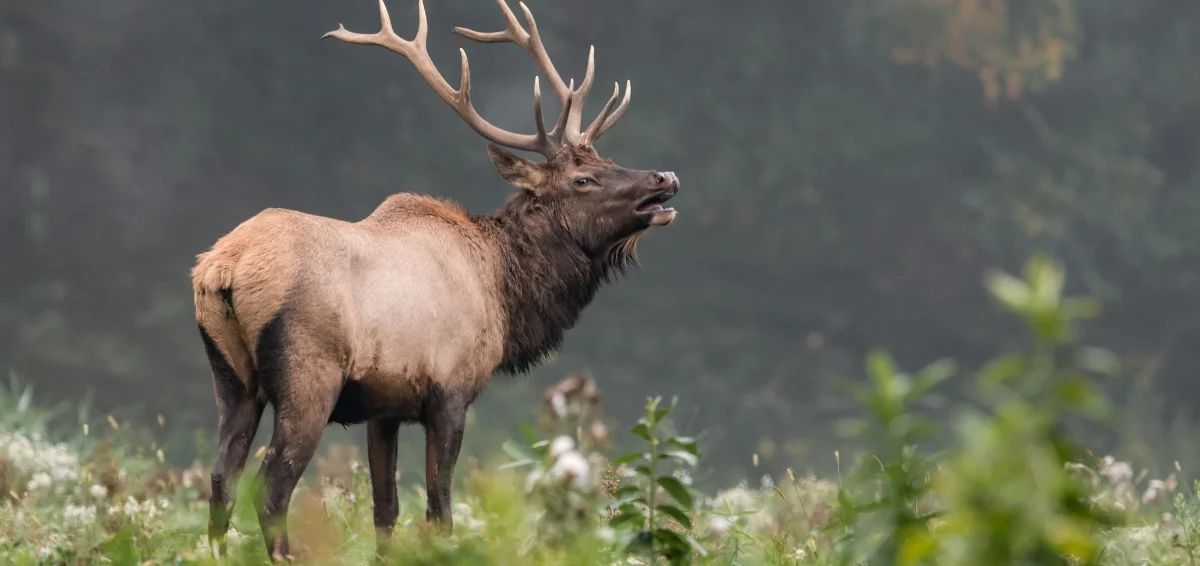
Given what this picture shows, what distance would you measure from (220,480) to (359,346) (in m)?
0.64

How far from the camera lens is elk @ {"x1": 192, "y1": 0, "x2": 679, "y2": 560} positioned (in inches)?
181

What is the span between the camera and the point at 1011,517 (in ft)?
6.10

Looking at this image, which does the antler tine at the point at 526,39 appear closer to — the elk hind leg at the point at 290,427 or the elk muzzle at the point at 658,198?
the elk muzzle at the point at 658,198

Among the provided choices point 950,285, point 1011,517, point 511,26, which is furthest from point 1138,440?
point 1011,517

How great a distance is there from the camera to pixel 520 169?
19.6ft

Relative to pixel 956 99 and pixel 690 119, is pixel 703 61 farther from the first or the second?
pixel 956 99

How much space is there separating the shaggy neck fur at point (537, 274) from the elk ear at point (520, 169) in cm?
6

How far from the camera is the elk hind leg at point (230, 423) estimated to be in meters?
4.75

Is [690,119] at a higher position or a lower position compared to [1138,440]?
higher

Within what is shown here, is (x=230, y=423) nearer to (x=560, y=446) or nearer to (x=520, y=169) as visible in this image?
(x=520, y=169)

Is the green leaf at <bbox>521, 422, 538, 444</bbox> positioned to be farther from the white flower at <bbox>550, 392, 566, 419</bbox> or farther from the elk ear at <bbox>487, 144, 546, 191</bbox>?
the elk ear at <bbox>487, 144, 546, 191</bbox>

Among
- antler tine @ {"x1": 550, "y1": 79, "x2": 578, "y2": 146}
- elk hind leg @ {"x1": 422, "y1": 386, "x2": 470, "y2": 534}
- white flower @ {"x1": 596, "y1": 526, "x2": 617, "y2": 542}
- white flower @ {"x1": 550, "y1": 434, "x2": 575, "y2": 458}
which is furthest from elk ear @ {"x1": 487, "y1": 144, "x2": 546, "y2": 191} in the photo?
white flower @ {"x1": 550, "y1": 434, "x2": 575, "y2": 458}

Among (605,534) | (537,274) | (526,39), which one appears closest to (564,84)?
(526,39)

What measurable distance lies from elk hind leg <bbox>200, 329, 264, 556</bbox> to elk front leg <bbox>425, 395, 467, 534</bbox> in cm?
60
